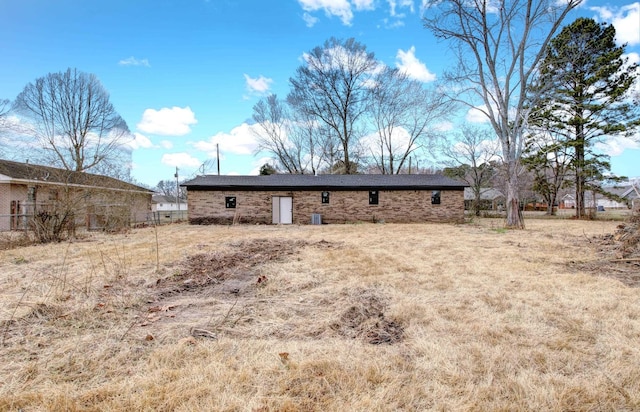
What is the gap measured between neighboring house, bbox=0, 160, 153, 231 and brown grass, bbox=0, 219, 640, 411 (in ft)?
20.7

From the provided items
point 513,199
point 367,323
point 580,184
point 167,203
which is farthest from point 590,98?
point 167,203

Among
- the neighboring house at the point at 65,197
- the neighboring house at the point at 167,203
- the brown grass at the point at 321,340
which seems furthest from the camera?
the neighboring house at the point at 167,203

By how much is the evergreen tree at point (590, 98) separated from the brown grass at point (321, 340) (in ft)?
68.2

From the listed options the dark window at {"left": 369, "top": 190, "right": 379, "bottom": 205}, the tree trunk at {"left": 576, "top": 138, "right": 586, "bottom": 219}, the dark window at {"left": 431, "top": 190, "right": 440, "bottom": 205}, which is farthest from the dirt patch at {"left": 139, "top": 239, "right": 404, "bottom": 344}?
the tree trunk at {"left": 576, "top": 138, "right": 586, "bottom": 219}

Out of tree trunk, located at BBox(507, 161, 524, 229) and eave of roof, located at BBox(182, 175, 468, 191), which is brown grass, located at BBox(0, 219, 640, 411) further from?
eave of roof, located at BBox(182, 175, 468, 191)

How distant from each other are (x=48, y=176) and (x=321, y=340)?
712 inches

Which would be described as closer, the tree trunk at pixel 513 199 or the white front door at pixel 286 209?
the tree trunk at pixel 513 199

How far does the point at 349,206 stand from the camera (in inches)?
773

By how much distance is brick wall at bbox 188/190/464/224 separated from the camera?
19.5 meters

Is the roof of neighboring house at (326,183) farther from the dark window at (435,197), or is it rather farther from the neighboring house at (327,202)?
the dark window at (435,197)

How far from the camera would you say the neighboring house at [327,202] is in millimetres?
19359

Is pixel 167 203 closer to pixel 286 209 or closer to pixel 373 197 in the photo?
pixel 286 209

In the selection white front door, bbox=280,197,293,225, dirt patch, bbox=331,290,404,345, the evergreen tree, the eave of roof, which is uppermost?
the evergreen tree

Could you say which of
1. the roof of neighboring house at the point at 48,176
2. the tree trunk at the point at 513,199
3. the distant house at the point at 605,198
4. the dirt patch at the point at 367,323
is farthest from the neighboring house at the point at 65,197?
the distant house at the point at 605,198
